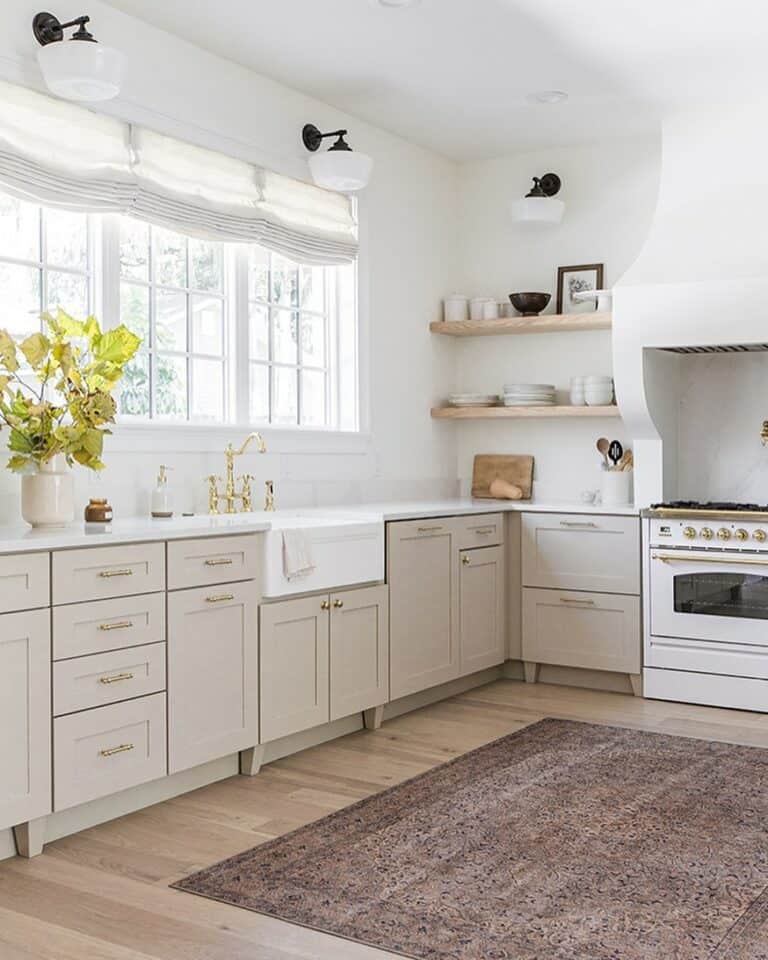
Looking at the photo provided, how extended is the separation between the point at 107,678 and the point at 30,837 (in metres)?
0.46

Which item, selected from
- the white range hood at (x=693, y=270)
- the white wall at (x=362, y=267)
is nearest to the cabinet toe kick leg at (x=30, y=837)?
the white wall at (x=362, y=267)

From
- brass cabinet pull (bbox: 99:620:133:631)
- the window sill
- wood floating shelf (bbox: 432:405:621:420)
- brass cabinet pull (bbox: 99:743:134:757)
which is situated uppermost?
wood floating shelf (bbox: 432:405:621:420)

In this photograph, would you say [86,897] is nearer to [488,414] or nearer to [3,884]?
[3,884]

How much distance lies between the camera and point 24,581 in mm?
2939

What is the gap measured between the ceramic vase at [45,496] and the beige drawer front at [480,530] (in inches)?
75.9

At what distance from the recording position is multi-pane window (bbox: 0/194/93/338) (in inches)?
147

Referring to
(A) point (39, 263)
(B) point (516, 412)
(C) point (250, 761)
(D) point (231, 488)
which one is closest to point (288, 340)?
(D) point (231, 488)

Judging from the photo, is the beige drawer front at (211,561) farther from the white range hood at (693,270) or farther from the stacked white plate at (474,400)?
the stacked white plate at (474,400)

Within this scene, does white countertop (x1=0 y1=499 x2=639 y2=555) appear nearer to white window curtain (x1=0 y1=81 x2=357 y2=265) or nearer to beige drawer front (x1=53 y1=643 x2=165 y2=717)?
beige drawer front (x1=53 y1=643 x2=165 y2=717)

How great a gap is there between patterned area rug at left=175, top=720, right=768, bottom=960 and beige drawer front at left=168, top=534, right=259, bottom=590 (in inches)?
31.8

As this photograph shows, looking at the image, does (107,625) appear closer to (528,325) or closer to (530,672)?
(530,672)

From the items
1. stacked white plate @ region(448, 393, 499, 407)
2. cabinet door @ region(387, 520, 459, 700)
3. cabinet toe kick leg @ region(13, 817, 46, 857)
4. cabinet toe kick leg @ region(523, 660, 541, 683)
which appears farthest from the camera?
stacked white plate @ region(448, 393, 499, 407)

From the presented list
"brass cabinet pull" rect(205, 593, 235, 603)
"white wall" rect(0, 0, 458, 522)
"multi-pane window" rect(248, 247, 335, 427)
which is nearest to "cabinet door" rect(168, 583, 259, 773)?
"brass cabinet pull" rect(205, 593, 235, 603)

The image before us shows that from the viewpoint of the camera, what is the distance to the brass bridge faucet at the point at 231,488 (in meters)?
4.34
